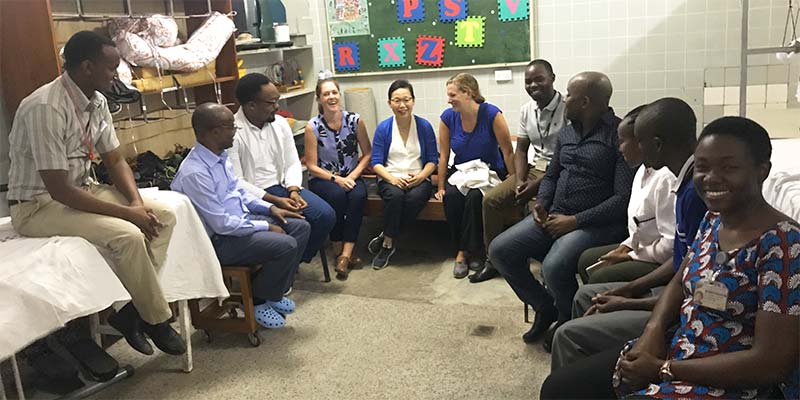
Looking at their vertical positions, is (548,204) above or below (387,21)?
below

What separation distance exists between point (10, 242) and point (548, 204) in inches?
84.2

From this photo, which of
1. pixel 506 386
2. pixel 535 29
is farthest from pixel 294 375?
pixel 535 29

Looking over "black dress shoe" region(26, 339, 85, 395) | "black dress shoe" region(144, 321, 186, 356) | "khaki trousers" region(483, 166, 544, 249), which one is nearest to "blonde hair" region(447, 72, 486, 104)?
"khaki trousers" region(483, 166, 544, 249)

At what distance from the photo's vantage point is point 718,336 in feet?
4.64

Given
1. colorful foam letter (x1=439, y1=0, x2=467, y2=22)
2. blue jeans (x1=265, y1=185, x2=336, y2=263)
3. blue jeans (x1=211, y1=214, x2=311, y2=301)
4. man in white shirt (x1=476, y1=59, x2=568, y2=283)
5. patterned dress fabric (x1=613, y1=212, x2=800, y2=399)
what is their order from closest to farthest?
patterned dress fabric (x1=613, y1=212, x2=800, y2=399), blue jeans (x1=211, y1=214, x2=311, y2=301), man in white shirt (x1=476, y1=59, x2=568, y2=283), blue jeans (x1=265, y1=185, x2=336, y2=263), colorful foam letter (x1=439, y1=0, x2=467, y2=22)

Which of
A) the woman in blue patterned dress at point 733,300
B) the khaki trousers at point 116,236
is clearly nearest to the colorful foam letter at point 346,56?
the khaki trousers at point 116,236

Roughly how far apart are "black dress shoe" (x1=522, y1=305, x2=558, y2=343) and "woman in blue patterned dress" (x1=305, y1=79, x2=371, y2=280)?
1.29m

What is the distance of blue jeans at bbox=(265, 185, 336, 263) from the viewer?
3527 millimetres

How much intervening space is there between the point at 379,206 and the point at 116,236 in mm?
1749

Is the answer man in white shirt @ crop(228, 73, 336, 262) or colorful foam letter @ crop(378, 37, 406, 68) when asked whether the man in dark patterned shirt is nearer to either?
man in white shirt @ crop(228, 73, 336, 262)

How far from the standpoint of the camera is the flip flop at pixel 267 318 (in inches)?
119

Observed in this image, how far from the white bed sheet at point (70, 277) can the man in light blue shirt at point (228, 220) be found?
0.42 feet

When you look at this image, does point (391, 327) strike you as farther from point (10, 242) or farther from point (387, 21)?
point (387, 21)

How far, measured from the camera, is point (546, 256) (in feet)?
8.85
